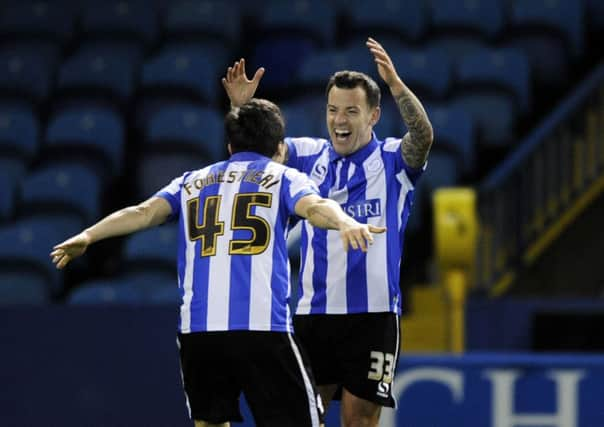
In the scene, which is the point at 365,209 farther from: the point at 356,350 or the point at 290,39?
the point at 290,39

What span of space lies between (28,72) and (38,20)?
3.13ft

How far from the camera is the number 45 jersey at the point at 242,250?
443 cm

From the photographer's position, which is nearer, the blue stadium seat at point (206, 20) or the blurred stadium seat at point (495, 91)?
the blurred stadium seat at point (495, 91)

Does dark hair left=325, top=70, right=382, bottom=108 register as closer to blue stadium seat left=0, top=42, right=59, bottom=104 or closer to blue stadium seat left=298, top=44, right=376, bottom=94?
blue stadium seat left=298, top=44, right=376, bottom=94

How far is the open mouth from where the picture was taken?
526cm

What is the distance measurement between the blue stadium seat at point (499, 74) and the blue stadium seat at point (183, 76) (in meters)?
2.07

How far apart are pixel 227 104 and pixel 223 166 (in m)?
6.81

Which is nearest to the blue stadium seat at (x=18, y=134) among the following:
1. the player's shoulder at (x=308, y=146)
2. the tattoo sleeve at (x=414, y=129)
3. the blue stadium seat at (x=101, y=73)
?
the blue stadium seat at (x=101, y=73)

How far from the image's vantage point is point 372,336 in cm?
522

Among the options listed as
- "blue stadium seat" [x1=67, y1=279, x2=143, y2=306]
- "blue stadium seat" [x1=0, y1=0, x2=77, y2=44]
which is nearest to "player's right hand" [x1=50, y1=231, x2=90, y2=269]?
"blue stadium seat" [x1=67, y1=279, x2=143, y2=306]

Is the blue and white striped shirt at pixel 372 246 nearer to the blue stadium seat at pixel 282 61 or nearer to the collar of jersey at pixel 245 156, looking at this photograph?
the collar of jersey at pixel 245 156

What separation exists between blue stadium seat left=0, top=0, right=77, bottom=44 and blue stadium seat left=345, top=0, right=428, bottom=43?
8.64 ft

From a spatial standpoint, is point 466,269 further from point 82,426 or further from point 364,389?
point 364,389

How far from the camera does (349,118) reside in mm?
5246
